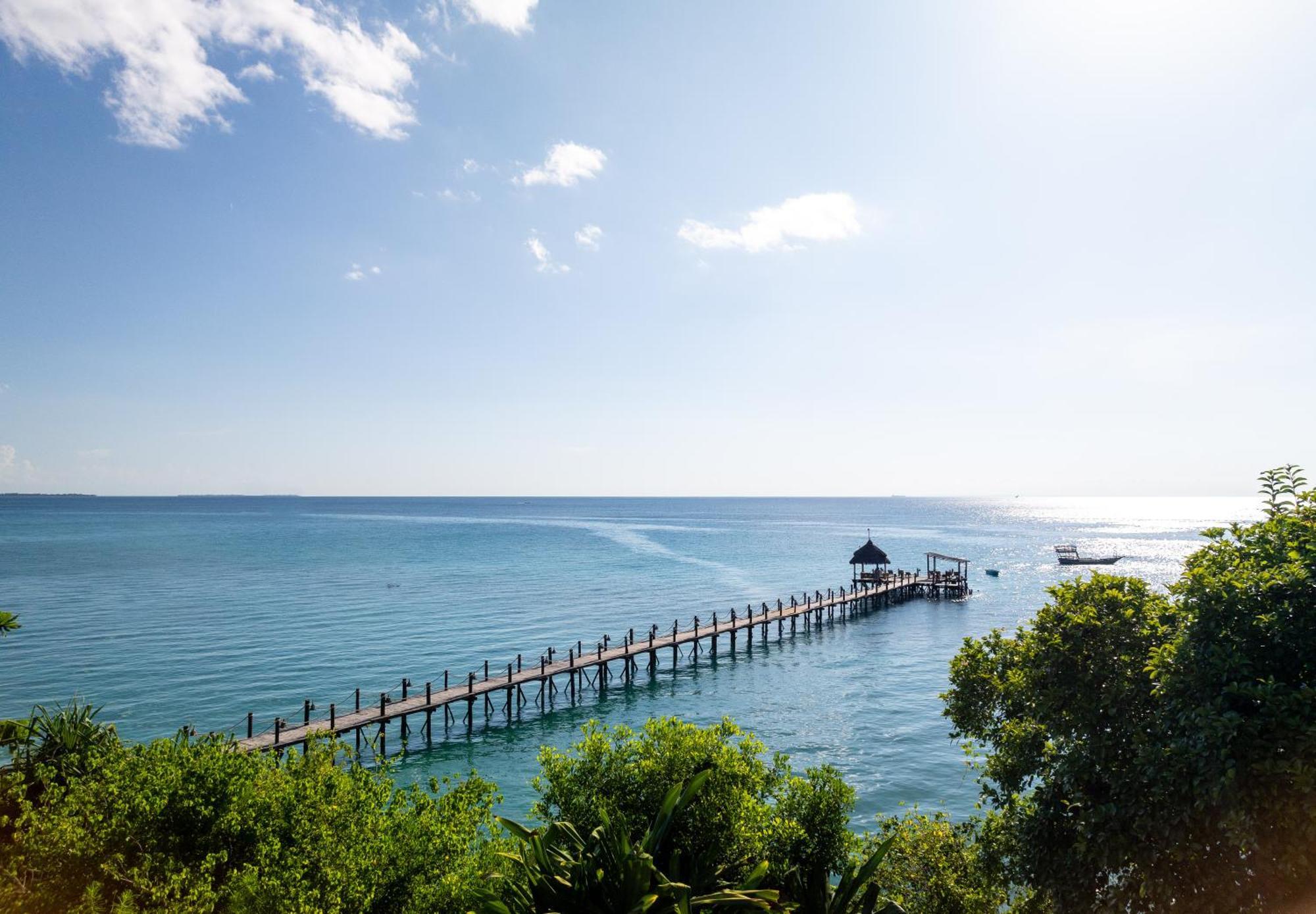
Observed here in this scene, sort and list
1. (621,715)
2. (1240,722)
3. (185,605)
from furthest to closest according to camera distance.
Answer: (185,605) < (621,715) < (1240,722)

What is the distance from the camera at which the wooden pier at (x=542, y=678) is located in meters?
29.3

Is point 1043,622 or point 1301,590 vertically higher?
point 1301,590

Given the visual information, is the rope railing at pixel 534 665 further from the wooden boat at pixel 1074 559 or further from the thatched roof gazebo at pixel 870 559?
the wooden boat at pixel 1074 559

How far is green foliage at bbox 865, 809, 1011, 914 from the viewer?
39.6 feet

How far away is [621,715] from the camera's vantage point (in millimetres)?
36312

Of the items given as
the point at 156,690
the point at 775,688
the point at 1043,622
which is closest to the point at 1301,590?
the point at 1043,622

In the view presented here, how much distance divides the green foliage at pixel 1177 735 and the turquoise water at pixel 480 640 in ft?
52.0

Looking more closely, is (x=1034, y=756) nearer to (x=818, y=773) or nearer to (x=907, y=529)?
(x=818, y=773)

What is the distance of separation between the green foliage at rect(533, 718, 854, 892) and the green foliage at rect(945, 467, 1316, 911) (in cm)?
301

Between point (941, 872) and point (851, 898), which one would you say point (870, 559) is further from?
point (851, 898)

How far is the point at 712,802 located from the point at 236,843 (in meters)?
8.13

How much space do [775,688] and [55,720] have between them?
3273cm

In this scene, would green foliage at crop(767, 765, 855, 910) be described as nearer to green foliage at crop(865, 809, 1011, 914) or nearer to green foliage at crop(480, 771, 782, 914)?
green foliage at crop(865, 809, 1011, 914)

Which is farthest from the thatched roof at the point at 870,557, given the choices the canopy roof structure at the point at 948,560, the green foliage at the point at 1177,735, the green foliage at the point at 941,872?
the green foliage at the point at 1177,735
